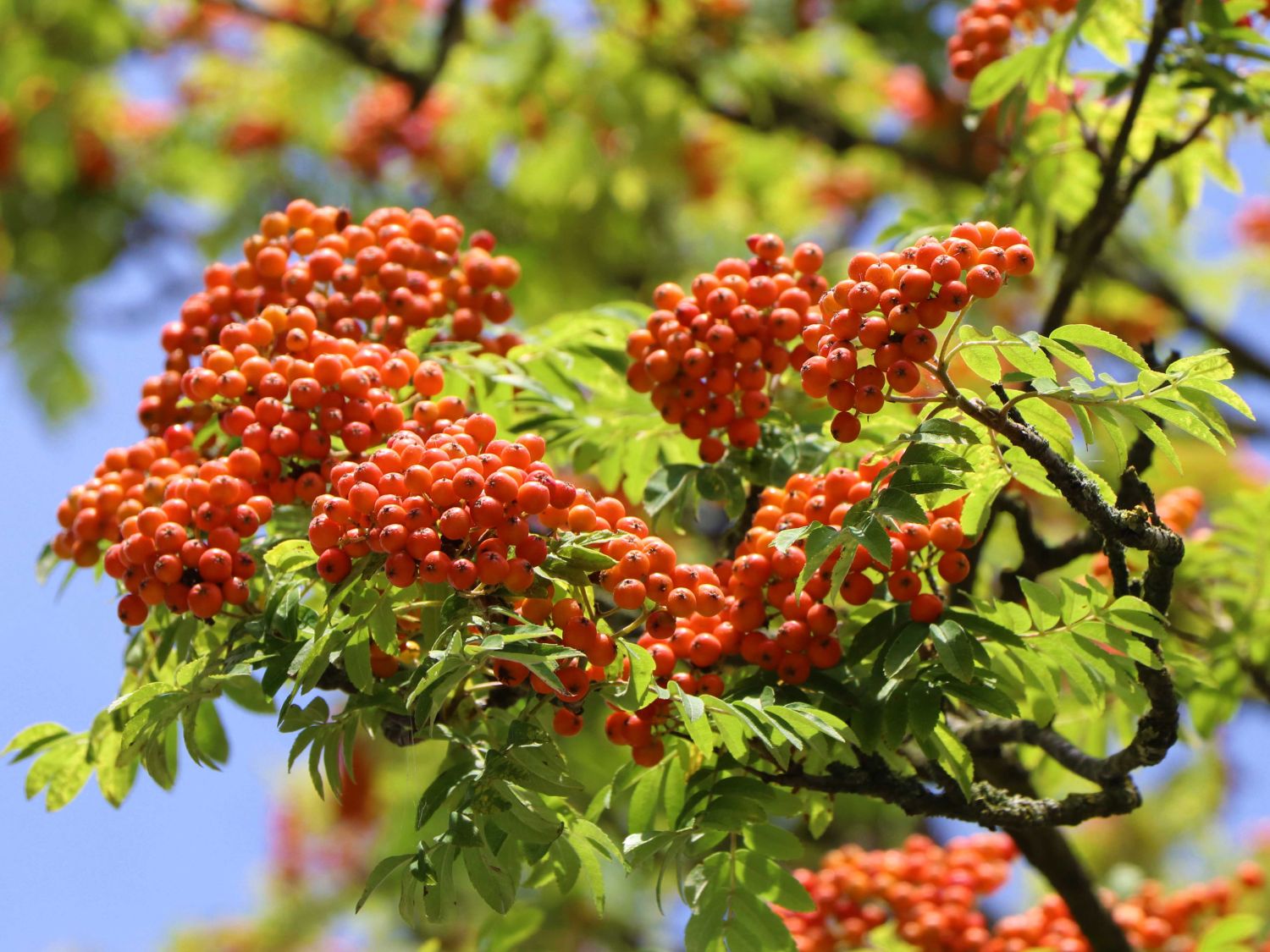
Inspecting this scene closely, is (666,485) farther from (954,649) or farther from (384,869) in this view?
(384,869)

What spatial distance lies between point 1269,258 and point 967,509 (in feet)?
31.0

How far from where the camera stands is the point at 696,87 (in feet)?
30.1

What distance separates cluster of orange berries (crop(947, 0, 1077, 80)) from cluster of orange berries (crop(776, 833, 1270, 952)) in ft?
8.67

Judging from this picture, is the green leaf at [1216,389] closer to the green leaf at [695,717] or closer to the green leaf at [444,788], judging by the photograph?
the green leaf at [695,717]

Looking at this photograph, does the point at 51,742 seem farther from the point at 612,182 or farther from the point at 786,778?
the point at 612,182

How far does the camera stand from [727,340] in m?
3.40

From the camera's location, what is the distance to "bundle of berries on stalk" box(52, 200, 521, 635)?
309 centimetres

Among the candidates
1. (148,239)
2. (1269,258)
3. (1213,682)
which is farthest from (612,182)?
(1213,682)

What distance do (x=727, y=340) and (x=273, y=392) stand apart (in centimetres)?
114

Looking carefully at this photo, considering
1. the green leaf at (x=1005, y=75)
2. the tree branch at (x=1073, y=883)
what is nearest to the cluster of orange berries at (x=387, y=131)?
the green leaf at (x=1005, y=75)

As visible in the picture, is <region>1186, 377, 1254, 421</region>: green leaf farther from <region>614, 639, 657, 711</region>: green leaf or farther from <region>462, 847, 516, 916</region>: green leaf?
<region>462, 847, 516, 916</region>: green leaf

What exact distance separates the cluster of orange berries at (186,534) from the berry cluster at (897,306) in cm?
136

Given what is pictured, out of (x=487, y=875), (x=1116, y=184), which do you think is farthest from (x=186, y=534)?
(x=1116, y=184)

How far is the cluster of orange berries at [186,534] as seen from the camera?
3.03 metres
